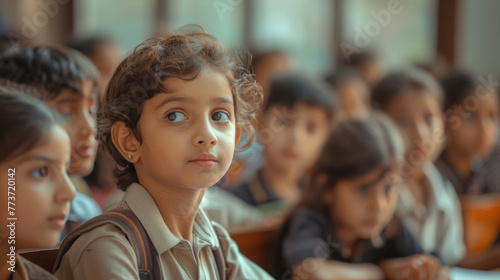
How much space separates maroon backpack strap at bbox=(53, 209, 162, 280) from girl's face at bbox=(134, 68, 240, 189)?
5 centimetres

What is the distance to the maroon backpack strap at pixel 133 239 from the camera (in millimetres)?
479

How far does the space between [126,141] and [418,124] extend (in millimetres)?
974

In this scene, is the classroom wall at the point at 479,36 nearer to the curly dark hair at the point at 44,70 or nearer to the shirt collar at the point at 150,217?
the curly dark hair at the point at 44,70

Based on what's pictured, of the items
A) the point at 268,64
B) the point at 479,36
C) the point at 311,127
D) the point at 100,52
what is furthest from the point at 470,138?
the point at 479,36

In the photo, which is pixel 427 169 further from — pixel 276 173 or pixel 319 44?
pixel 319 44

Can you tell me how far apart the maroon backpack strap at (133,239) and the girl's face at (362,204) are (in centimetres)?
57

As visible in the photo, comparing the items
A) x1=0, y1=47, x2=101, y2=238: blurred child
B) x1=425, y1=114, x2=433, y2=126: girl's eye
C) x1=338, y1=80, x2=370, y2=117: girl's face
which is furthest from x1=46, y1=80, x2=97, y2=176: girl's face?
x1=338, y1=80, x2=370, y2=117: girl's face

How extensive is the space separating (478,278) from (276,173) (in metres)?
0.52

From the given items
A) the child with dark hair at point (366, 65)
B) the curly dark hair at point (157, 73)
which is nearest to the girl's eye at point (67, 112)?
the curly dark hair at point (157, 73)

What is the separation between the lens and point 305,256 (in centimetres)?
96

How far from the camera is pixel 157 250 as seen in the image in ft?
1.61

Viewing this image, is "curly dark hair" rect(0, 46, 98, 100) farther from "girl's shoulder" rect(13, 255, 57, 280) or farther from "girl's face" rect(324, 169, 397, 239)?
"girl's face" rect(324, 169, 397, 239)

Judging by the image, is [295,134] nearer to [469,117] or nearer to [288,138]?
[288,138]

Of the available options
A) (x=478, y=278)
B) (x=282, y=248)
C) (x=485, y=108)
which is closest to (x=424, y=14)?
(x=485, y=108)
